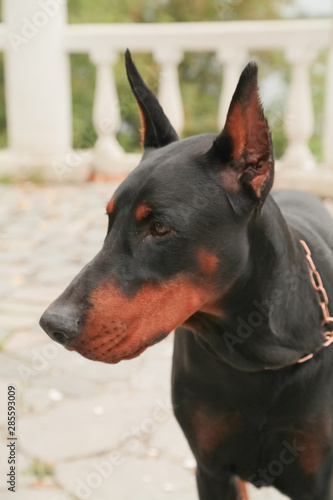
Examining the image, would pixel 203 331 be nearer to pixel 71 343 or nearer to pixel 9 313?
pixel 71 343

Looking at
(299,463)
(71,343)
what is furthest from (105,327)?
(299,463)

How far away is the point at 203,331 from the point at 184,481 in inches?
41.0

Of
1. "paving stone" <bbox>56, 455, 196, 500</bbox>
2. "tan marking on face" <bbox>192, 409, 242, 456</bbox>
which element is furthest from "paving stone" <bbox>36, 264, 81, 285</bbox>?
"tan marking on face" <bbox>192, 409, 242, 456</bbox>

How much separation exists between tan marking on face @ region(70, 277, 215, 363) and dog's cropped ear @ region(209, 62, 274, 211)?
0.98 feet

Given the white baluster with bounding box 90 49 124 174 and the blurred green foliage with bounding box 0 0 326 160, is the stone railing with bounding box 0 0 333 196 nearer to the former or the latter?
the white baluster with bounding box 90 49 124 174

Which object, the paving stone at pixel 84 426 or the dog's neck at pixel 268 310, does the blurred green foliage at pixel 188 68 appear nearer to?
the paving stone at pixel 84 426

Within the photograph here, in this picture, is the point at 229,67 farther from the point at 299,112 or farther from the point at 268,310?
the point at 268,310

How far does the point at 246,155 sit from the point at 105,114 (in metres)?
6.88

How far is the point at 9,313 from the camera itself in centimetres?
460

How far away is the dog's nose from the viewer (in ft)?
6.04

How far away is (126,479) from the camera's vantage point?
292 centimetres

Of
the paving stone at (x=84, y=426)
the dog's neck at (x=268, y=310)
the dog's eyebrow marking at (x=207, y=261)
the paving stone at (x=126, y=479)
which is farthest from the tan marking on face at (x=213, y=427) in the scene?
the paving stone at (x=84, y=426)

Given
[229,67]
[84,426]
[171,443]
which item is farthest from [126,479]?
[229,67]

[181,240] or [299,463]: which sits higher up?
[181,240]
